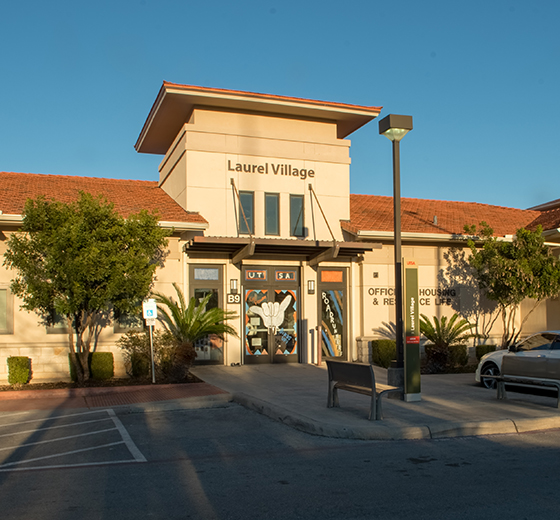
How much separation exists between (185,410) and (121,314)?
5825 millimetres

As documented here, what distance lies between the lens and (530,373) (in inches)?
466

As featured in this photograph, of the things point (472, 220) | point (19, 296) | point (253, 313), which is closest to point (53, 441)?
point (19, 296)

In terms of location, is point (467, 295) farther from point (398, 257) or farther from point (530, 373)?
point (398, 257)

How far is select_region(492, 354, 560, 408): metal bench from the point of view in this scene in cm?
1138

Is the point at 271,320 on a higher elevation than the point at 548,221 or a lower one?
lower

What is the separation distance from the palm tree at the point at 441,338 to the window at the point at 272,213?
521 cm

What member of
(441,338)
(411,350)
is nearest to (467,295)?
(441,338)

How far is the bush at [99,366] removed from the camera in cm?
1557

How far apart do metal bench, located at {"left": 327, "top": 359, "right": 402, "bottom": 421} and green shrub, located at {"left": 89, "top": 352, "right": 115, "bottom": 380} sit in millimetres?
6943

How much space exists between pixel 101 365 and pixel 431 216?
42.0 ft

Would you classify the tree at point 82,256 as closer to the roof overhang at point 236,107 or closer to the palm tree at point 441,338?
the roof overhang at point 236,107

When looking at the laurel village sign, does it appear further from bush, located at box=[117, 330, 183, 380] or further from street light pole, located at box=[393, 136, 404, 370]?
street light pole, located at box=[393, 136, 404, 370]

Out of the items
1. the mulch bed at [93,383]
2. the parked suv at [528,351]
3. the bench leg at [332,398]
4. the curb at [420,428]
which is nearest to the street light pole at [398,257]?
the bench leg at [332,398]

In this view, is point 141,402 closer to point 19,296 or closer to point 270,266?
point 19,296
